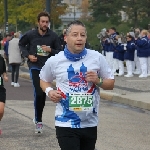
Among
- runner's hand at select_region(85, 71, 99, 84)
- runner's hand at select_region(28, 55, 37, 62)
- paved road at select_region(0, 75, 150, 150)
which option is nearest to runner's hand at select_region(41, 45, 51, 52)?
runner's hand at select_region(28, 55, 37, 62)

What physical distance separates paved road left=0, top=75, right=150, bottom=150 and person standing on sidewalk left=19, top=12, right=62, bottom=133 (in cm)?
51

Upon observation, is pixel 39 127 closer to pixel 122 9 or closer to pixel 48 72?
pixel 48 72

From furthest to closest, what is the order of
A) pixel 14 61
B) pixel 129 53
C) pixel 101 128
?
pixel 129 53
pixel 14 61
pixel 101 128

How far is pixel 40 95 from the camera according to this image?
9477 mm

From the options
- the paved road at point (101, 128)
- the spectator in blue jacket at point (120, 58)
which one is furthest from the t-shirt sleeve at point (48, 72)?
the spectator in blue jacket at point (120, 58)

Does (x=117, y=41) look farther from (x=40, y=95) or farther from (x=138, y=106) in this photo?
(x=40, y=95)

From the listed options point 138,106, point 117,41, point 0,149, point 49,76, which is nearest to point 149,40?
point 117,41

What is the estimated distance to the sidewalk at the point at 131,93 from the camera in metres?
14.8

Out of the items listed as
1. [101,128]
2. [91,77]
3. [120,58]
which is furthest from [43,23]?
[120,58]

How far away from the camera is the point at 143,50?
880 inches

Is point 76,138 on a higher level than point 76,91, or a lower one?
lower

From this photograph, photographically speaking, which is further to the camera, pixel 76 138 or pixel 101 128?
pixel 101 128

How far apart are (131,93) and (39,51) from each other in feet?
24.0

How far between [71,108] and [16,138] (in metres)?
4.08
